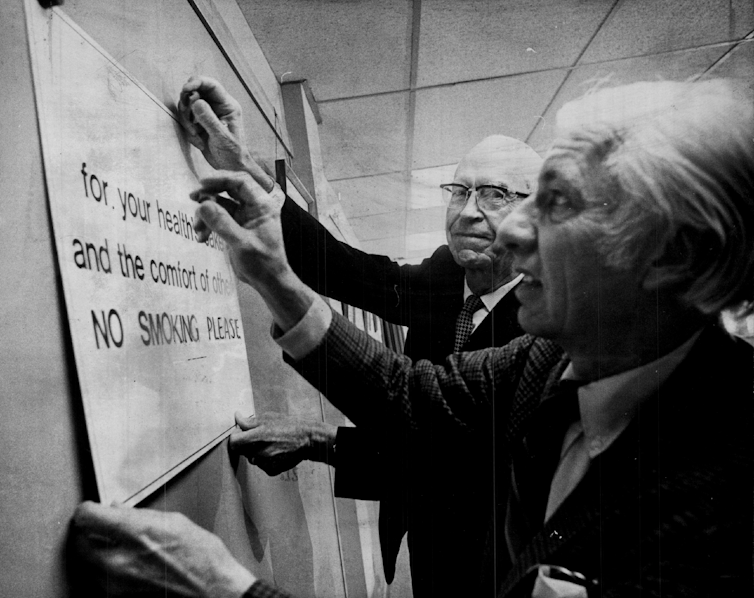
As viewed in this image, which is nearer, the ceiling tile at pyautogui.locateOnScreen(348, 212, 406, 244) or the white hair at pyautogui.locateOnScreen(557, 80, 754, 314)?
the white hair at pyautogui.locateOnScreen(557, 80, 754, 314)

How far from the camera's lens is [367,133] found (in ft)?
3.16

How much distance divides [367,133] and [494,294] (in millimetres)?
347

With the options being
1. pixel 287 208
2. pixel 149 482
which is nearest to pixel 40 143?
pixel 287 208

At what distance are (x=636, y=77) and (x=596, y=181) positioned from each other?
247mm

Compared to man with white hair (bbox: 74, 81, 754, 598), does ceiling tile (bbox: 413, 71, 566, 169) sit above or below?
above

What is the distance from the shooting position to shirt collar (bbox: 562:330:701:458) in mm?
823

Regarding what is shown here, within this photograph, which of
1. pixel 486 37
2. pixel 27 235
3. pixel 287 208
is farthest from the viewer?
pixel 486 37

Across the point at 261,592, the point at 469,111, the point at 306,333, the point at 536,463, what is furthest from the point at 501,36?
the point at 261,592

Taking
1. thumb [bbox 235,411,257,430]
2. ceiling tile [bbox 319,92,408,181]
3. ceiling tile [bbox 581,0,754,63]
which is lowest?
thumb [bbox 235,411,257,430]

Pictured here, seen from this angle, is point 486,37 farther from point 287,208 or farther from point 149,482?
point 149,482

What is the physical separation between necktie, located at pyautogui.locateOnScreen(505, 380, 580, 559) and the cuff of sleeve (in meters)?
0.36

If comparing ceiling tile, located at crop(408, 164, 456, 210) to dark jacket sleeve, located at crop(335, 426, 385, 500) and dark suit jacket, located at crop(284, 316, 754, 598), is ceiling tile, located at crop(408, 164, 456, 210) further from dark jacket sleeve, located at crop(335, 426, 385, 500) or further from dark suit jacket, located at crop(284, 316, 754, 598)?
dark jacket sleeve, located at crop(335, 426, 385, 500)

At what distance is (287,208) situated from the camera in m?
0.84

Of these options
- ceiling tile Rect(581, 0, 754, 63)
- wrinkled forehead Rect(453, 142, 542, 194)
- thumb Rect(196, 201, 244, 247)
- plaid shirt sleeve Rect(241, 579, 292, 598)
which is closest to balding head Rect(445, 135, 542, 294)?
wrinkled forehead Rect(453, 142, 542, 194)
